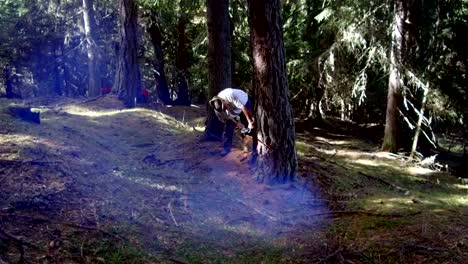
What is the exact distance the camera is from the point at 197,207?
6.12 meters

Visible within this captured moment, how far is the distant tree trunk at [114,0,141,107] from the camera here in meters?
14.8

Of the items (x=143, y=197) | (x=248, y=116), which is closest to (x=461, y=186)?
(x=248, y=116)

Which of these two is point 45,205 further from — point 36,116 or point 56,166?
point 36,116

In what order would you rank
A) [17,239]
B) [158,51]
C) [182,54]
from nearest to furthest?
[17,239], [158,51], [182,54]

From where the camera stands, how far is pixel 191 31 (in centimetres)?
1944

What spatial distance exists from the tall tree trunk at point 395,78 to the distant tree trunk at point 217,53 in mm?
4453

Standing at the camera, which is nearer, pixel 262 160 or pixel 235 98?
pixel 262 160

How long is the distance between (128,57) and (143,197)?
10.1 m

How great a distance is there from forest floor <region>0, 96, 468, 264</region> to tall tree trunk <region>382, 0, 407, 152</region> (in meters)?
1.78

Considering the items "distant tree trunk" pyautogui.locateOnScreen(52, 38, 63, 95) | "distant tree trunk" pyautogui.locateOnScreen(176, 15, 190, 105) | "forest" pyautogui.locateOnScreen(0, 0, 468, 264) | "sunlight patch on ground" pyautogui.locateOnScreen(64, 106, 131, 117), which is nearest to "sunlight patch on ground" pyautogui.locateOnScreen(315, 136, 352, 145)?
"forest" pyautogui.locateOnScreen(0, 0, 468, 264)

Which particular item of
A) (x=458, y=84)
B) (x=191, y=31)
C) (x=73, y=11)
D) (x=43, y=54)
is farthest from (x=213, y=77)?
(x=43, y=54)

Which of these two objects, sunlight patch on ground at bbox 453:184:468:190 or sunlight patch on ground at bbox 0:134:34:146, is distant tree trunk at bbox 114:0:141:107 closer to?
sunlight patch on ground at bbox 0:134:34:146

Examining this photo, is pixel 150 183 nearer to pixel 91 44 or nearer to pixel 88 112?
pixel 88 112

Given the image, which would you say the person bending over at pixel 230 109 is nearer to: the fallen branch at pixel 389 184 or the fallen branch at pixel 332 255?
the fallen branch at pixel 389 184
